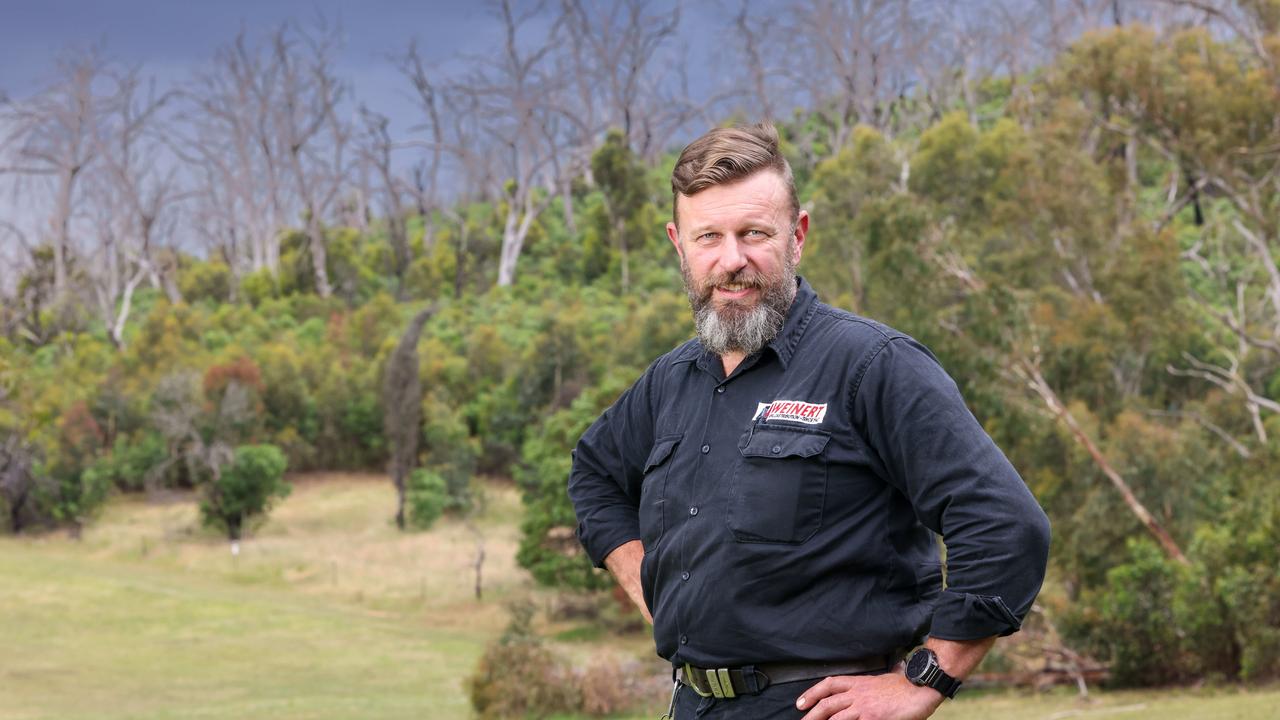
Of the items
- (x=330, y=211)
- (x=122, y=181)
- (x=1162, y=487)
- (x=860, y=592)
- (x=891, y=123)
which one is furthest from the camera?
(x=330, y=211)

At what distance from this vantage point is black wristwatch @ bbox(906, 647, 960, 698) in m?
2.38

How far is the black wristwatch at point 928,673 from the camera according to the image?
93.7 inches

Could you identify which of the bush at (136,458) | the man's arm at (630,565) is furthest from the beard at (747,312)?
the bush at (136,458)

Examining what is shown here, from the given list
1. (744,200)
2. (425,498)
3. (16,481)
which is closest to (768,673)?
(744,200)

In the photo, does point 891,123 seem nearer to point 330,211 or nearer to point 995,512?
point 330,211

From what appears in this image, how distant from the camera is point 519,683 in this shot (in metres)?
19.4

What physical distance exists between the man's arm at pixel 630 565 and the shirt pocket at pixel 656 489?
0.13m

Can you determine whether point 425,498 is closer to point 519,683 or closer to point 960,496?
point 519,683

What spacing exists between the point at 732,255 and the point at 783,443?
1.37 feet

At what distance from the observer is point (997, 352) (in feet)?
71.2

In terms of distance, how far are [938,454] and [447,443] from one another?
37913mm

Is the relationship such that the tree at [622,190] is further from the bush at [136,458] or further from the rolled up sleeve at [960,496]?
the rolled up sleeve at [960,496]

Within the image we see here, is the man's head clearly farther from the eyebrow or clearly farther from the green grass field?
the green grass field

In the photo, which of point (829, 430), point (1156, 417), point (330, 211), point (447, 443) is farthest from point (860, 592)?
point (330, 211)
